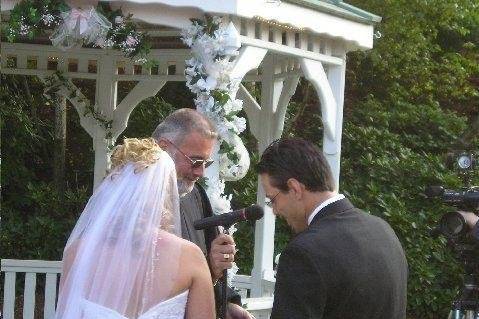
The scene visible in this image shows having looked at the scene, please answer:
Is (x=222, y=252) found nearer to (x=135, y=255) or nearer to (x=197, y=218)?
(x=197, y=218)

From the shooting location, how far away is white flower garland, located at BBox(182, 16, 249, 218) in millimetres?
5691

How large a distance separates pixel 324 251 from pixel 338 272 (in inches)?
3.0

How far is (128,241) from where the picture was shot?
10.2 feet

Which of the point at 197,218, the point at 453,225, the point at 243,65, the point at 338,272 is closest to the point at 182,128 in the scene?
the point at 197,218

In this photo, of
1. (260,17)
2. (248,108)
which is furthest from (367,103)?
(260,17)

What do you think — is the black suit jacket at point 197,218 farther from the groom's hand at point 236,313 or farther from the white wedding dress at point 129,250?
the white wedding dress at point 129,250

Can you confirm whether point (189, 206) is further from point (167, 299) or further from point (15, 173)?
point (15, 173)

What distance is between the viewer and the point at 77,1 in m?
5.80

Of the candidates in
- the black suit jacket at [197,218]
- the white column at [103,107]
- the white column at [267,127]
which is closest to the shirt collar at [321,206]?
the black suit jacket at [197,218]

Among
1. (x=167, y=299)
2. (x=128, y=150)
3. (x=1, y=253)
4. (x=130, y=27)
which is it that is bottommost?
(x=1, y=253)

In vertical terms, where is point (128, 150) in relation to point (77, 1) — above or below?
below

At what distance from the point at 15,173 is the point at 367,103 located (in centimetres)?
407

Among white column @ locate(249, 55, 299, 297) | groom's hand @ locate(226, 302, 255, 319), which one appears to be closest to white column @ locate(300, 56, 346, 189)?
white column @ locate(249, 55, 299, 297)

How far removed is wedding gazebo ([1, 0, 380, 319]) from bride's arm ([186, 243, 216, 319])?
270 cm
